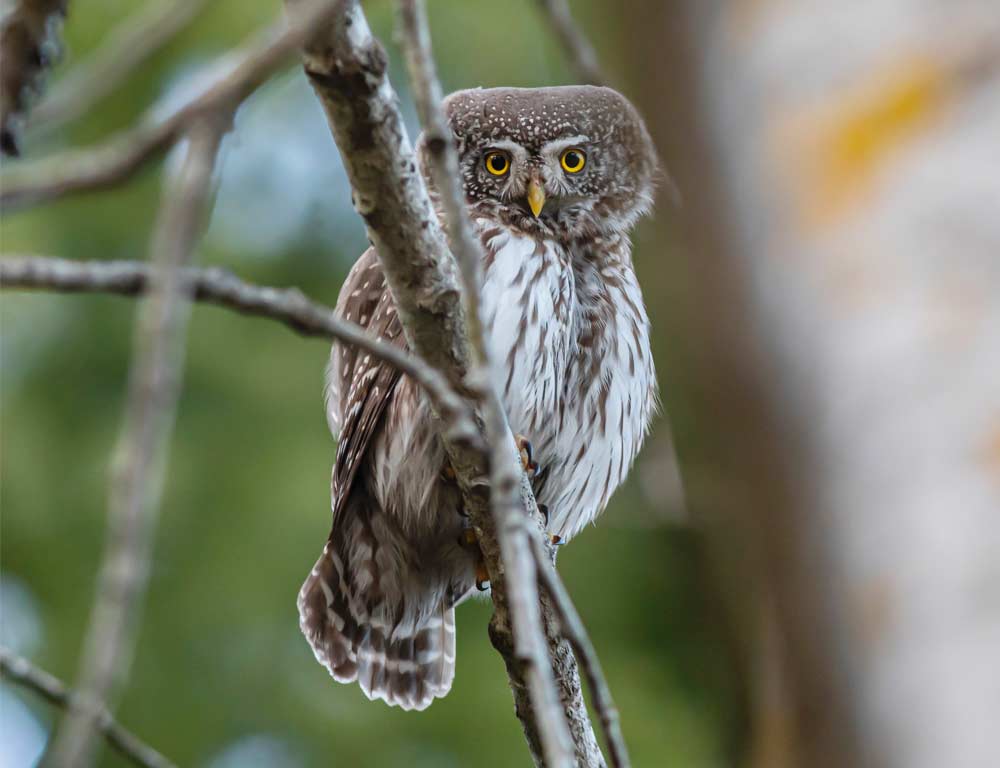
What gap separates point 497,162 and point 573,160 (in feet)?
0.88

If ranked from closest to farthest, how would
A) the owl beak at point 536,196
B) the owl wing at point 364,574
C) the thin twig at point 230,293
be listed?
the thin twig at point 230,293 < the owl wing at point 364,574 < the owl beak at point 536,196

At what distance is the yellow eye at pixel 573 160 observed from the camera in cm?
421

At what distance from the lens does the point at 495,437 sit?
1393 mm

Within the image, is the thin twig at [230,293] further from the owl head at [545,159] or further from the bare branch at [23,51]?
the owl head at [545,159]

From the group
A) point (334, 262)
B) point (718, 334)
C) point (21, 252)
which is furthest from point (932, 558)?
point (334, 262)

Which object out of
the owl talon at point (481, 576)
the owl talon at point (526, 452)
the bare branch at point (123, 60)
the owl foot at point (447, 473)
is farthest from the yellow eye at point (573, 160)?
the bare branch at point (123, 60)

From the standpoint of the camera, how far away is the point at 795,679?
0.87m

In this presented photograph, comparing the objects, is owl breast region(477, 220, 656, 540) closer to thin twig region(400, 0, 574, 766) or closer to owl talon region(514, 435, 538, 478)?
owl talon region(514, 435, 538, 478)

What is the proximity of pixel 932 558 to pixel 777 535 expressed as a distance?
0.09 metres

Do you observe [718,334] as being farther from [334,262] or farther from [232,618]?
[334,262]

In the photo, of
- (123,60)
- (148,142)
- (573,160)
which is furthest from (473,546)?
(148,142)

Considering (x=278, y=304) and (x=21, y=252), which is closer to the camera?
(x=278, y=304)

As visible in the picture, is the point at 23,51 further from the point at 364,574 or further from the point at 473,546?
the point at 364,574

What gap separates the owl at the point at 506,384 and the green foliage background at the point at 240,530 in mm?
1718
